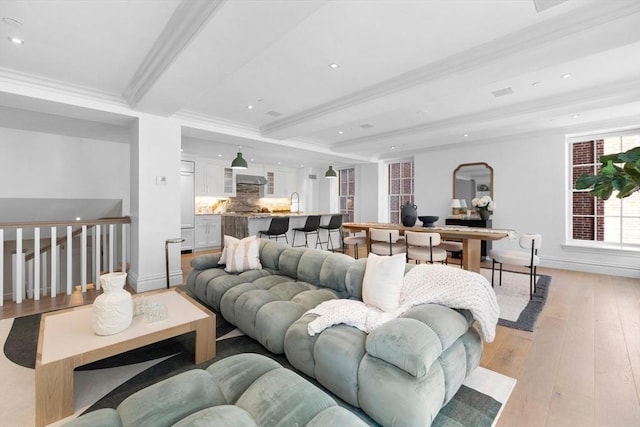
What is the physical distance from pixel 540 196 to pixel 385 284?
511cm

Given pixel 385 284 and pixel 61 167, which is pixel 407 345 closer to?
pixel 385 284

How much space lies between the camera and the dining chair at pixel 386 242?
4238 mm

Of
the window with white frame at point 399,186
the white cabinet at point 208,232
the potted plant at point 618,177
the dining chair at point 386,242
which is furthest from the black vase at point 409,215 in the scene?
the white cabinet at point 208,232

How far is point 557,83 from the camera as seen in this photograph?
3453 millimetres

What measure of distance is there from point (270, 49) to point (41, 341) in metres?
2.79

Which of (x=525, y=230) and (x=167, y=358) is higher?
(x=525, y=230)

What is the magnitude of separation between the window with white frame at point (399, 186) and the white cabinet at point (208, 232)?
15.6 ft

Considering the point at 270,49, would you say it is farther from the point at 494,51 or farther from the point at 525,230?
the point at 525,230

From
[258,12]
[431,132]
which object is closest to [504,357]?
[258,12]

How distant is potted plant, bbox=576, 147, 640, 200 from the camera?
1532mm

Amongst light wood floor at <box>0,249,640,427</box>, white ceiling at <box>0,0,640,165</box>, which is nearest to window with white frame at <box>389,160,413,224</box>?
white ceiling at <box>0,0,640,165</box>

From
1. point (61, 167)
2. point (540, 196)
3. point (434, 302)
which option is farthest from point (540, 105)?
point (61, 167)

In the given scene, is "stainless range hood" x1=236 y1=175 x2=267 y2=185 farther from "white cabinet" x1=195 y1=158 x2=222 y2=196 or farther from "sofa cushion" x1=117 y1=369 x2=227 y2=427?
"sofa cushion" x1=117 y1=369 x2=227 y2=427

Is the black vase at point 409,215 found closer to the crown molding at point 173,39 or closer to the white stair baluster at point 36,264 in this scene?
the crown molding at point 173,39
